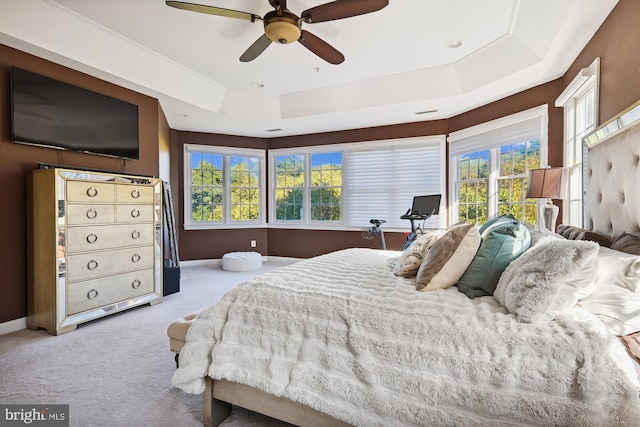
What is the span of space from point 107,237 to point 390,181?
4.13m

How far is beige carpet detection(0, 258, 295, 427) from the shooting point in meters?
1.69

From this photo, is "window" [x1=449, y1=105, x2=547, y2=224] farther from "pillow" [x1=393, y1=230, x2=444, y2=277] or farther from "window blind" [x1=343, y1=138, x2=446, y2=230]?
"pillow" [x1=393, y1=230, x2=444, y2=277]

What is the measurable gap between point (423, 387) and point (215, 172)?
5.57 m

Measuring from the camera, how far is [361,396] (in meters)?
1.25

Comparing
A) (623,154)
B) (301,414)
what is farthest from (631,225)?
(301,414)

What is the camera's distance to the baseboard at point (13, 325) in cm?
276

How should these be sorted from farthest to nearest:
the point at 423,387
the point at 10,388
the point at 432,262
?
1. the point at 10,388
2. the point at 432,262
3. the point at 423,387

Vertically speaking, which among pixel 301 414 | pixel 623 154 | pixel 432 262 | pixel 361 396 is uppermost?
pixel 623 154

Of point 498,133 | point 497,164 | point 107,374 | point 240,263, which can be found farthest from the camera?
point 240,263

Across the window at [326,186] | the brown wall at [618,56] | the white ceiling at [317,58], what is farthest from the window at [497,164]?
the window at [326,186]

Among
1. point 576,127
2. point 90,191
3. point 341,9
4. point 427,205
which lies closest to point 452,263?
point 341,9

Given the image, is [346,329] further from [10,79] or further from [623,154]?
[10,79]

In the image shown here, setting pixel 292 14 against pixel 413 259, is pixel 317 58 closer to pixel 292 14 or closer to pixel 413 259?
pixel 292 14

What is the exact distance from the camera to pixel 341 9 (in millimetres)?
2189
